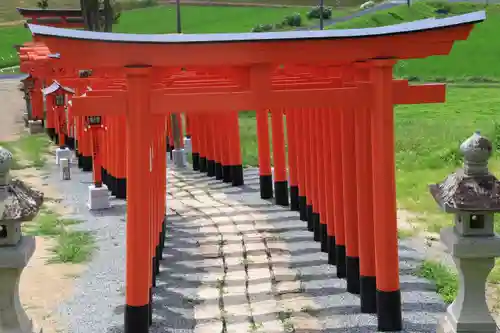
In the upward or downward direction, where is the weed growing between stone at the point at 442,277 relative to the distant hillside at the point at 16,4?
downward

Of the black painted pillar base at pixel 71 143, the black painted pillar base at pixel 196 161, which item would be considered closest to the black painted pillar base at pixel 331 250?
the black painted pillar base at pixel 196 161

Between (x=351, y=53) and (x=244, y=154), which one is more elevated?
(x=351, y=53)

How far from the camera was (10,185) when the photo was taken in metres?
4.60

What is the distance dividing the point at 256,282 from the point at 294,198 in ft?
12.5

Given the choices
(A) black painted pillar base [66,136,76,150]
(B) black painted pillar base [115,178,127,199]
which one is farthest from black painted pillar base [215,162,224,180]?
(A) black painted pillar base [66,136,76,150]

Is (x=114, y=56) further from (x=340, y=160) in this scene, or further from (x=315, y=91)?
(x=340, y=160)

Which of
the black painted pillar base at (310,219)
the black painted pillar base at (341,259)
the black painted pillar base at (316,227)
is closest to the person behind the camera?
the black painted pillar base at (341,259)

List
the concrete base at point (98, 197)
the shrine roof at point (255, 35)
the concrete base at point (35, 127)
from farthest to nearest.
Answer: the concrete base at point (35, 127)
the concrete base at point (98, 197)
the shrine roof at point (255, 35)

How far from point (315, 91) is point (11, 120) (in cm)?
2283

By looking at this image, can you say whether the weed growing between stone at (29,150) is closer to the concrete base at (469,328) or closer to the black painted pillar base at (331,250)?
the black painted pillar base at (331,250)

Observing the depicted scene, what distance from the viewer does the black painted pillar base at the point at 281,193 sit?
12.4 m

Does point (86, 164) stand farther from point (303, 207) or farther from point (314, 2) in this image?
point (314, 2)

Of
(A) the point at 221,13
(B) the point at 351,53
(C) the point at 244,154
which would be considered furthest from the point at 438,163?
(A) the point at 221,13

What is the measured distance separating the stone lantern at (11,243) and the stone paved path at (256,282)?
2.32 m
